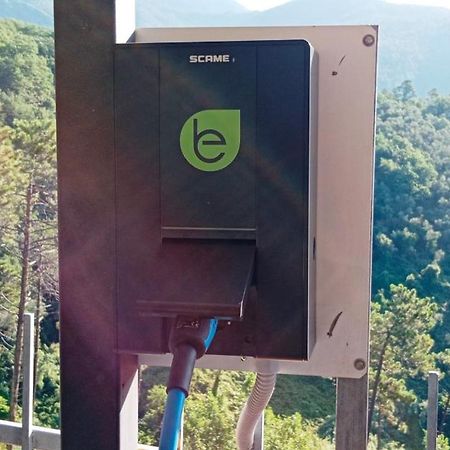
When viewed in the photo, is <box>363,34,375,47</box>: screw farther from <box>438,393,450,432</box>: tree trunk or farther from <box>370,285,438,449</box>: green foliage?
<box>438,393,450,432</box>: tree trunk

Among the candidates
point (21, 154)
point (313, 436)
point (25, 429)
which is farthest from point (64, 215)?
point (313, 436)

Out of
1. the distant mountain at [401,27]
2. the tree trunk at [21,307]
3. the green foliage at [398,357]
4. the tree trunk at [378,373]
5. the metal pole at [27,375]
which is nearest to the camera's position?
the metal pole at [27,375]

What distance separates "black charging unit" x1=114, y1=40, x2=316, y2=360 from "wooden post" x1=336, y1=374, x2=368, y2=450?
151 millimetres

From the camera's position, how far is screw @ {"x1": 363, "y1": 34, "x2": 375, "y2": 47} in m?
0.65

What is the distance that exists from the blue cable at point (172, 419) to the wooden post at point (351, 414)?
232 mm

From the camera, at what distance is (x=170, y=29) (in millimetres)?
671

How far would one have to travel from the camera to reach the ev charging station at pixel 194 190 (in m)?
0.58

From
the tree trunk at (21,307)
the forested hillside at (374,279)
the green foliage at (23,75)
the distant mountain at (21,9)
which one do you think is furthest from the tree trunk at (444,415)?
the distant mountain at (21,9)

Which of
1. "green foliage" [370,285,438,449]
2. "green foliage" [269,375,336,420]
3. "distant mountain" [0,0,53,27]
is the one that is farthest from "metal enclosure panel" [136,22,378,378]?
"distant mountain" [0,0,53,27]

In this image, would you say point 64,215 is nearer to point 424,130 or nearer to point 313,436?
point 313,436

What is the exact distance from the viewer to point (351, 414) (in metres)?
0.75

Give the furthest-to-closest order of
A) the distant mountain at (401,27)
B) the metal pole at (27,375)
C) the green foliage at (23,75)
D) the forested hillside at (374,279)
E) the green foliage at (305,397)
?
the distant mountain at (401,27)
the green foliage at (305,397)
the green foliage at (23,75)
the forested hillside at (374,279)
the metal pole at (27,375)

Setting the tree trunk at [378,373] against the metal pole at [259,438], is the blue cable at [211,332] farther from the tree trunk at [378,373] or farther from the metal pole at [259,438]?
the tree trunk at [378,373]

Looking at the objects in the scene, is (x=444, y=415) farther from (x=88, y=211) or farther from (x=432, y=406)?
(x=88, y=211)
